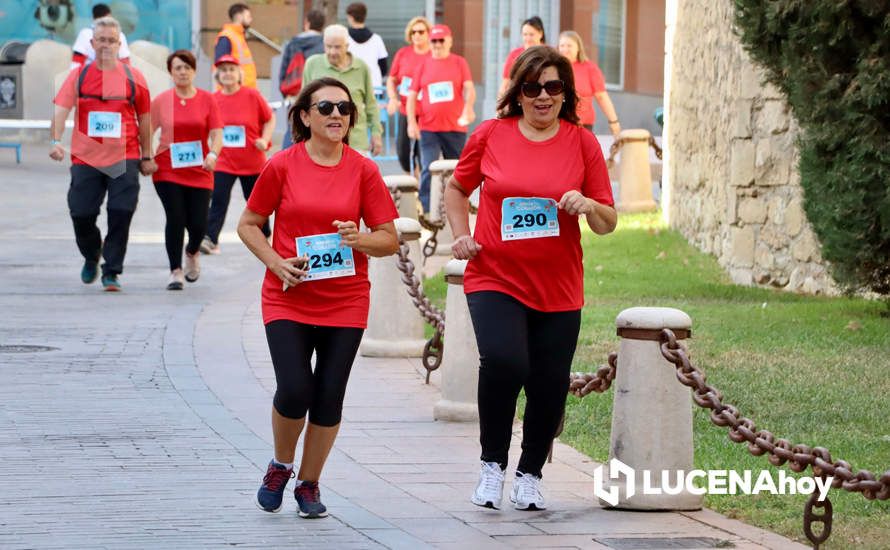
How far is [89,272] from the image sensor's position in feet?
47.9

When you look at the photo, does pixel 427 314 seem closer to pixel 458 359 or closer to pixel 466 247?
pixel 458 359

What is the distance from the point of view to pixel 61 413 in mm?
9008

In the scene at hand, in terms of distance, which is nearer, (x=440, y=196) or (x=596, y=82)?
(x=440, y=196)

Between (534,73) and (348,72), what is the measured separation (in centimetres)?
784

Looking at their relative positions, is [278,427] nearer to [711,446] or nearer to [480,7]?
[711,446]

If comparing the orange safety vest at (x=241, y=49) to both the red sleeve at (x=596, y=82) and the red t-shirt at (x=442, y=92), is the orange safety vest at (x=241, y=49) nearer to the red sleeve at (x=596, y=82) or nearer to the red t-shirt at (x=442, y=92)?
the red t-shirt at (x=442, y=92)

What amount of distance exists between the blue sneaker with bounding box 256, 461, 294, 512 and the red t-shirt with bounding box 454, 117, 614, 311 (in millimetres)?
998

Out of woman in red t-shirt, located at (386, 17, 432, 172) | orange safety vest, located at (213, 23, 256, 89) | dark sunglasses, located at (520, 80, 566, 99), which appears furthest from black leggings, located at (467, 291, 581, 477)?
orange safety vest, located at (213, 23, 256, 89)

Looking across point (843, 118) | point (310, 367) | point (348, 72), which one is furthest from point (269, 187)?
point (348, 72)

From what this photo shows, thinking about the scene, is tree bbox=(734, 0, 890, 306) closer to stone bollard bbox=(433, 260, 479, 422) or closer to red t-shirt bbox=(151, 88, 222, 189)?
stone bollard bbox=(433, 260, 479, 422)

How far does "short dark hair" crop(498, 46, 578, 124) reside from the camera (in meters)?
6.92

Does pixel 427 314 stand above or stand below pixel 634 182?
above

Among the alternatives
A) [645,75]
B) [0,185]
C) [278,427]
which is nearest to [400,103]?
[0,185]

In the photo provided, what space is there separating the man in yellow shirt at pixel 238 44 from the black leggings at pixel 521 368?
12390 mm
